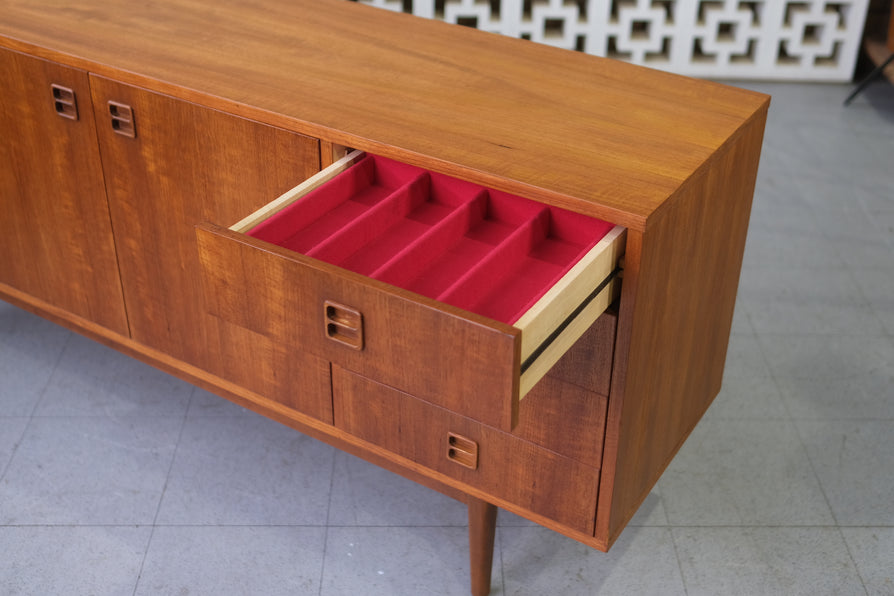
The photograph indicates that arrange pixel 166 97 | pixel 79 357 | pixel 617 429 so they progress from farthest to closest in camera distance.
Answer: pixel 79 357, pixel 166 97, pixel 617 429

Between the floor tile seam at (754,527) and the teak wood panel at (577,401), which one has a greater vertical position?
the teak wood panel at (577,401)

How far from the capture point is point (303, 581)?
169 cm

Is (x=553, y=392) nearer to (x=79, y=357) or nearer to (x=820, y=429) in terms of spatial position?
(x=820, y=429)

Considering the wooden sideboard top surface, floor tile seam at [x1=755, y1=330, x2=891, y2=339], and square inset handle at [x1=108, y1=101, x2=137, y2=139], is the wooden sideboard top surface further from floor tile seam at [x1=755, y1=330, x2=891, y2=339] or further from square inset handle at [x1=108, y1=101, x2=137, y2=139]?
floor tile seam at [x1=755, y1=330, x2=891, y2=339]

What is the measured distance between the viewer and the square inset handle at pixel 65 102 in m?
1.64

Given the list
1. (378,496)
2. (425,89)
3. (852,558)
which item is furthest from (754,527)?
(425,89)

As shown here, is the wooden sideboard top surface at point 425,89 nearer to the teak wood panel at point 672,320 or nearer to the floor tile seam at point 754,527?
the teak wood panel at point 672,320

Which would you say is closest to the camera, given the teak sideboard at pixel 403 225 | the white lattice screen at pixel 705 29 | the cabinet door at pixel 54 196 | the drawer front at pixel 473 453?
the teak sideboard at pixel 403 225

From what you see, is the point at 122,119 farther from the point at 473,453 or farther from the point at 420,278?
the point at 473,453

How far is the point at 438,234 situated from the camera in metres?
1.30

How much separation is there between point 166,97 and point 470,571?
916 millimetres

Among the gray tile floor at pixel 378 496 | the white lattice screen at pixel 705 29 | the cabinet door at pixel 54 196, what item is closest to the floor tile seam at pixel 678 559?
the gray tile floor at pixel 378 496

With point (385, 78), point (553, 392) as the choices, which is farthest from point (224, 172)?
point (553, 392)

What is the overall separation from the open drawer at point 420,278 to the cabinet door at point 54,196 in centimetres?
54
